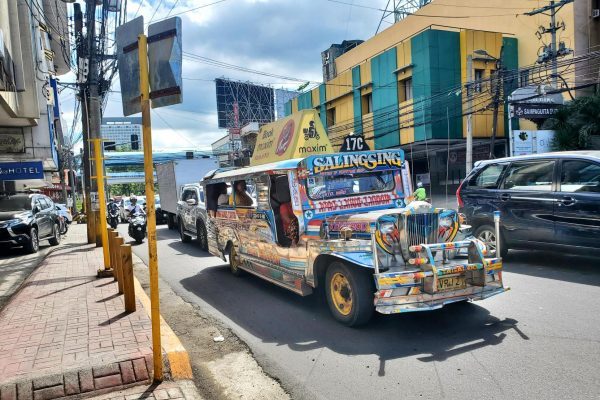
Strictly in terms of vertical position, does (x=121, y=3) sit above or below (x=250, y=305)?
above

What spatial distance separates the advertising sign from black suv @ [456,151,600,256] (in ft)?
17.3

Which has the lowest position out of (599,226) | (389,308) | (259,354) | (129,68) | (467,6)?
(259,354)

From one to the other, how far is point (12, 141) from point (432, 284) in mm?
12243

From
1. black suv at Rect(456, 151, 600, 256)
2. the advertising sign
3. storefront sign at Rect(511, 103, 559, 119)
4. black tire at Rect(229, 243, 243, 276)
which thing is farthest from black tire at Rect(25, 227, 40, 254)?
storefront sign at Rect(511, 103, 559, 119)

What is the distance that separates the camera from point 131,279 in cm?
517

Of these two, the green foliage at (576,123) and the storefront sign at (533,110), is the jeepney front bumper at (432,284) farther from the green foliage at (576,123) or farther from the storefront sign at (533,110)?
the storefront sign at (533,110)

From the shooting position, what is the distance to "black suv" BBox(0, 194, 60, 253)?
12234mm

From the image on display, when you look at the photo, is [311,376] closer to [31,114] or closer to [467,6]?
[31,114]

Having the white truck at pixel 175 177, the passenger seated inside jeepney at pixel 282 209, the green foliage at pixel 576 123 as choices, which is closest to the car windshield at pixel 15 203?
the white truck at pixel 175 177

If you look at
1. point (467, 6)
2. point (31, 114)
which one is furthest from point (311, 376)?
point (467, 6)

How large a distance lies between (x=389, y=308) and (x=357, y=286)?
0.47 metres

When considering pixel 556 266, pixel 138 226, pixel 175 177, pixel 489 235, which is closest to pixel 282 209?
pixel 489 235

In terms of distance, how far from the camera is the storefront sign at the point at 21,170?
544 inches

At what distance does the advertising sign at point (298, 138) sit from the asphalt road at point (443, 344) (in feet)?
21.3
